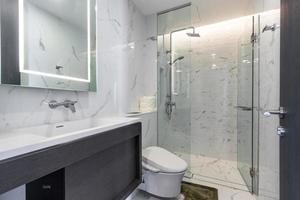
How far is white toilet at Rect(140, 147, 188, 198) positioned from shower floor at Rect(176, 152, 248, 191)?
2.23 feet

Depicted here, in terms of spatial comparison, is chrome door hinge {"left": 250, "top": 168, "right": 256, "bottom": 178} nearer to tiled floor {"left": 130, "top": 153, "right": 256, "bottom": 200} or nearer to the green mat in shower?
tiled floor {"left": 130, "top": 153, "right": 256, "bottom": 200}

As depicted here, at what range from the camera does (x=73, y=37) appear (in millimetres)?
1512

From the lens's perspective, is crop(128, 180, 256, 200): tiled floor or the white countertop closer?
the white countertop

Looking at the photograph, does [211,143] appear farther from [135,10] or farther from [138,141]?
[135,10]

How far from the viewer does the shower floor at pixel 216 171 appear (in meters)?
2.21

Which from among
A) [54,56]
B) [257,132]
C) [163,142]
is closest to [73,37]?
[54,56]

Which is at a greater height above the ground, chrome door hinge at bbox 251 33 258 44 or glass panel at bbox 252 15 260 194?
chrome door hinge at bbox 251 33 258 44

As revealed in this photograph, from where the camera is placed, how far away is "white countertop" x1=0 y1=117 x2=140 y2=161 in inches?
26.6

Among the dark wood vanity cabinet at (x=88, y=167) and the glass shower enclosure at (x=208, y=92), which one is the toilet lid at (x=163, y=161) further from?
the glass shower enclosure at (x=208, y=92)

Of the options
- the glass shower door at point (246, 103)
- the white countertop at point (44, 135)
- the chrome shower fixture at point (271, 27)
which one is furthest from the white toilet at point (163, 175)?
the chrome shower fixture at point (271, 27)

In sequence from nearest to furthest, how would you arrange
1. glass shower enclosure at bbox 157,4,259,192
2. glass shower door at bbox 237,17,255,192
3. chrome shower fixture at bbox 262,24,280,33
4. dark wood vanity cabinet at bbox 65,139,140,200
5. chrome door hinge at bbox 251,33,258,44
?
dark wood vanity cabinet at bbox 65,139,140,200 → chrome shower fixture at bbox 262,24,280,33 → chrome door hinge at bbox 251,33,258,44 → glass shower door at bbox 237,17,255,192 → glass shower enclosure at bbox 157,4,259,192

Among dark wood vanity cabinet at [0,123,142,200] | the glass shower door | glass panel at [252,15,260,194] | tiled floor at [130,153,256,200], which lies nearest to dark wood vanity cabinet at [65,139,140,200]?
dark wood vanity cabinet at [0,123,142,200]

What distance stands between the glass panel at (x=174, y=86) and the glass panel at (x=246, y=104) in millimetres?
735

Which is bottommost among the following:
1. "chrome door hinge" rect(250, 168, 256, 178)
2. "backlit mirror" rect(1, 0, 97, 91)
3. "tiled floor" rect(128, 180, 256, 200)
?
"tiled floor" rect(128, 180, 256, 200)
